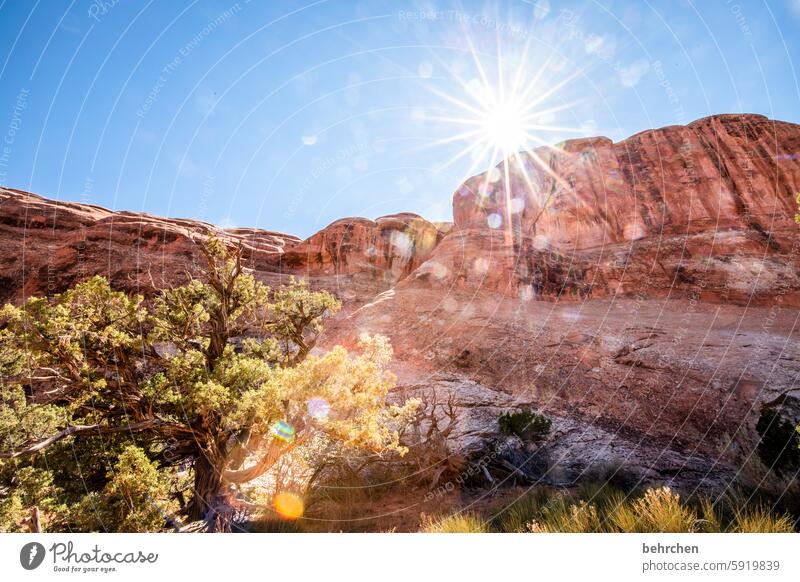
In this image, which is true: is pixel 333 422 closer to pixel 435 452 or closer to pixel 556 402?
pixel 435 452

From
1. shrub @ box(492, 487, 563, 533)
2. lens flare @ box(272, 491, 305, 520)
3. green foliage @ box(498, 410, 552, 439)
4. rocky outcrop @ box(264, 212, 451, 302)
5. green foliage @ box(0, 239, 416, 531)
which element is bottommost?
lens flare @ box(272, 491, 305, 520)

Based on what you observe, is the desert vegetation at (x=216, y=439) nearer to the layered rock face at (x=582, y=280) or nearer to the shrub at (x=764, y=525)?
the shrub at (x=764, y=525)

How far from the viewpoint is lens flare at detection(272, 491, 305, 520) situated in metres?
12.1

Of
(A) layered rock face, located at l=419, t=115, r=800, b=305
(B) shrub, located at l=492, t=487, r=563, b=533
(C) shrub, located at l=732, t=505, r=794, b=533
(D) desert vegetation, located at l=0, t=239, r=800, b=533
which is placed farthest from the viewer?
(A) layered rock face, located at l=419, t=115, r=800, b=305

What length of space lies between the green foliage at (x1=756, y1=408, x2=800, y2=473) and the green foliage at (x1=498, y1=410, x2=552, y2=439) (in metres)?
6.67

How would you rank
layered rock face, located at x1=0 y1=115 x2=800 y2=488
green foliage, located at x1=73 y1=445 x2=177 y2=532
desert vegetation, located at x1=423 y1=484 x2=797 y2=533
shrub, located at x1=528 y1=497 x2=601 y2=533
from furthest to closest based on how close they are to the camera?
layered rock face, located at x1=0 y1=115 x2=800 y2=488
green foliage, located at x1=73 y1=445 x2=177 y2=532
shrub, located at x1=528 y1=497 x2=601 y2=533
desert vegetation, located at x1=423 y1=484 x2=797 y2=533

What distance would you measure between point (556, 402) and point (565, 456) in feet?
12.1

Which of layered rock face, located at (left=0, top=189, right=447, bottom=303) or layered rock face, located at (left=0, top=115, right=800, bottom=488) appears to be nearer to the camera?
layered rock face, located at (left=0, top=115, right=800, bottom=488)

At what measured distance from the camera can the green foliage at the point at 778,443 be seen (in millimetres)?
10094

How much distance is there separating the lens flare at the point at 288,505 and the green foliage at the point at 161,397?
235cm

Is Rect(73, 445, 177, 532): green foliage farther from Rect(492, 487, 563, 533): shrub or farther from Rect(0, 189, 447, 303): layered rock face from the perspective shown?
Rect(0, 189, 447, 303): layered rock face

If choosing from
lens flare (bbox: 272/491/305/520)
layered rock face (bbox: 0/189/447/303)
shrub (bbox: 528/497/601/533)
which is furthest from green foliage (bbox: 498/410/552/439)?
layered rock face (bbox: 0/189/447/303)

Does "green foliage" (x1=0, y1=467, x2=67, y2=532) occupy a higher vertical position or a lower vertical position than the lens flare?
higher

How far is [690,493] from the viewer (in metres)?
11.1
